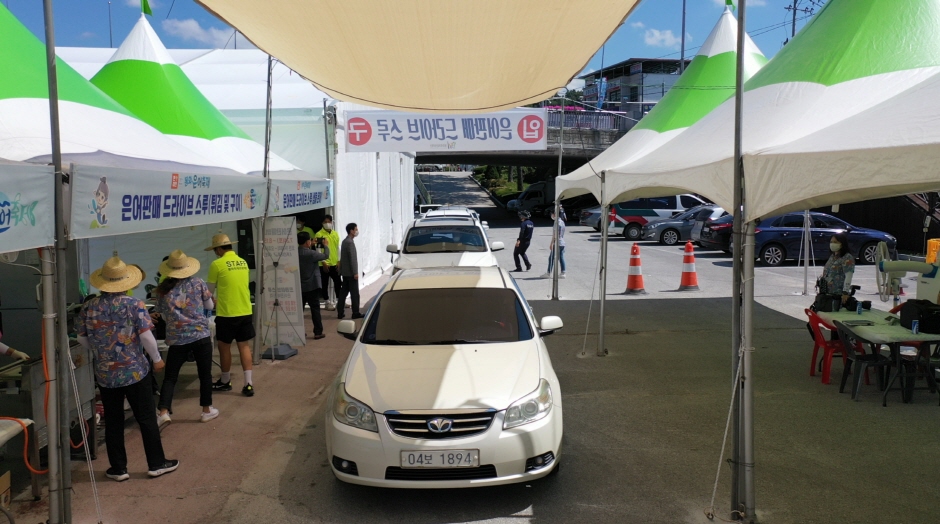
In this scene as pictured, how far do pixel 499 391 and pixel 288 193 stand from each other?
5607 mm

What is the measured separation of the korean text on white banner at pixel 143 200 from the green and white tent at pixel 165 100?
2.07 meters

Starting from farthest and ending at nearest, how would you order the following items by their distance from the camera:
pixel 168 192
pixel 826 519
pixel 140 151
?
pixel 140 151, pixel 168 192, pixel 826 519

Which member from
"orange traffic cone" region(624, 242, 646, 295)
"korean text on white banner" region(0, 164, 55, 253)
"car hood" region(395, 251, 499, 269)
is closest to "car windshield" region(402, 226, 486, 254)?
"car hood" region(395, 251, 499, 269)

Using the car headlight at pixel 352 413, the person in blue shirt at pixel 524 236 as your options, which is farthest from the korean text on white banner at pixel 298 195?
the person in blue shirt at pixel 524 236

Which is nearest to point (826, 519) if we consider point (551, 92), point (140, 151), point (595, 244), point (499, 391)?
point (499, 391)

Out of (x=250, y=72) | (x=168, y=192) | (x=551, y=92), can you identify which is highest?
(x=250, y=72)

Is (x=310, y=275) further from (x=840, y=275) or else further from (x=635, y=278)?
(x=635, y=278)

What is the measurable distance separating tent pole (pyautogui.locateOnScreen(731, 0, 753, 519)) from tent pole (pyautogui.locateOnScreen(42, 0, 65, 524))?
4093 millimetres

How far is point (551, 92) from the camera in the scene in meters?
7.16

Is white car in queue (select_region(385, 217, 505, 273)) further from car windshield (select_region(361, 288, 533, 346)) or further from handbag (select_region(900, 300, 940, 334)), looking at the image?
handbag (select_region(900, 300, 940, 334))

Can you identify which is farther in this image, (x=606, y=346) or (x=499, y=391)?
(x=606, y=346)

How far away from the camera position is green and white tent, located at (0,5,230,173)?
17.3 ft

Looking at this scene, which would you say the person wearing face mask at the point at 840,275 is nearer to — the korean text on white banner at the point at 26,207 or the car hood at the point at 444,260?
the car hood at the point at 444,260

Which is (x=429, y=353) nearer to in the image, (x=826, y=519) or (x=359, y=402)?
(x=359, y=402)
